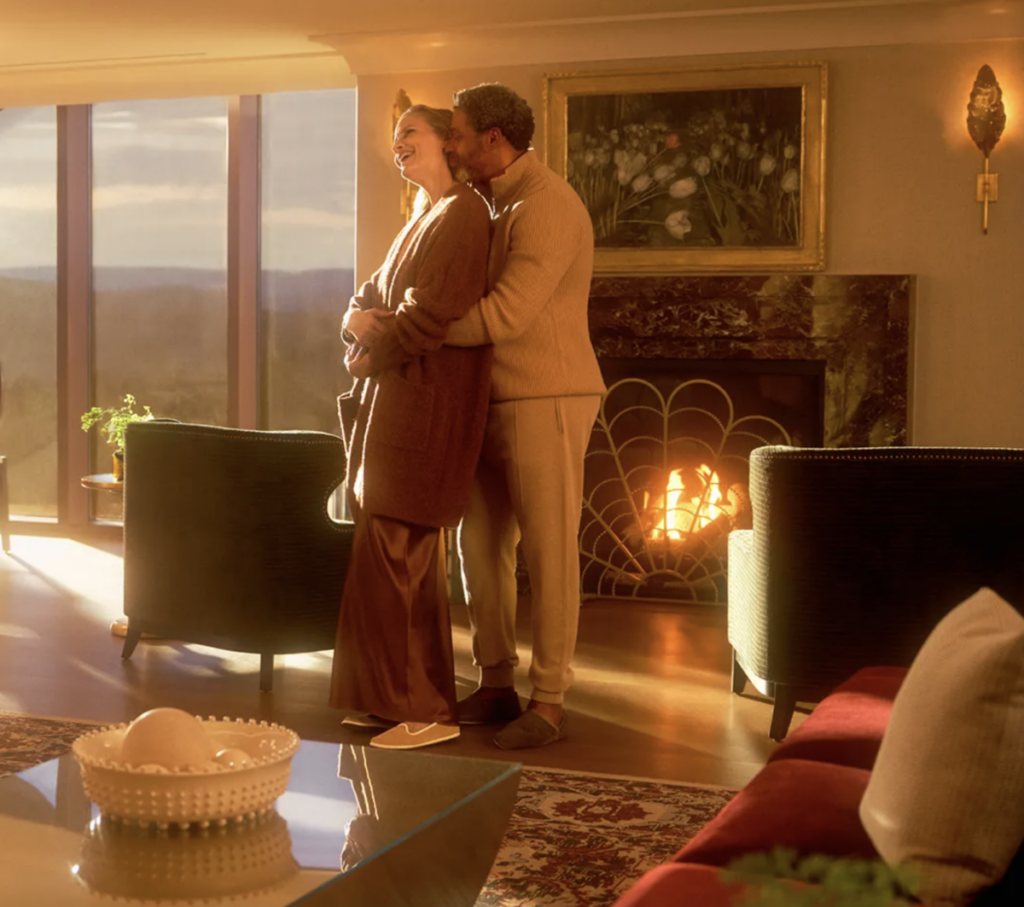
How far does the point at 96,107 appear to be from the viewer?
755 cm

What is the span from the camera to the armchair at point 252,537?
12.8 feet

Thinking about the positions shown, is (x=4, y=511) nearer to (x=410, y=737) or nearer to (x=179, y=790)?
(x=410, y=737)

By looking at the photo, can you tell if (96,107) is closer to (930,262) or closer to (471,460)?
(930,262)

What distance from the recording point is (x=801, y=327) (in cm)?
557

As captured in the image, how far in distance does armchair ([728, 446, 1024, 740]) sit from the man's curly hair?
1.04 m

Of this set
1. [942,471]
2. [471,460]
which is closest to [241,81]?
[471,460]

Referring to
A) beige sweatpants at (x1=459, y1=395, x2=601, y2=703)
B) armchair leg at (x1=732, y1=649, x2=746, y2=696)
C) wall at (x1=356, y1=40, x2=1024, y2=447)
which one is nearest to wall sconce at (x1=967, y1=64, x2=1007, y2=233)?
wall at (x1=356, y1=40, x2=1024, y2=447)

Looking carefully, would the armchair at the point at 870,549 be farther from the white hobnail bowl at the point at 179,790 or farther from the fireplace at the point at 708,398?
the fireplace at the point at 708,398

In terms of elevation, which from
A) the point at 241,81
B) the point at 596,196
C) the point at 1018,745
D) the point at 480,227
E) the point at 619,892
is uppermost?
the point at 241,81

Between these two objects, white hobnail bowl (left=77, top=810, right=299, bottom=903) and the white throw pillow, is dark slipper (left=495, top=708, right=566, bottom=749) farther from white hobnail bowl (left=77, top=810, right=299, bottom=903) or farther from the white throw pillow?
the white throw pillow

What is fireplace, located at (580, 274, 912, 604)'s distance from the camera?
218 inches

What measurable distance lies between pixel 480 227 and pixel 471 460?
1.89ft

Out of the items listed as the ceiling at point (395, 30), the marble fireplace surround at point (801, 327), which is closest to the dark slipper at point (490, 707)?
the marble fireplace surround at point (801, 327)

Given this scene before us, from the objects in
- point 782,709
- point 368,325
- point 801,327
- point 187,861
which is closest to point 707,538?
point 801,327
